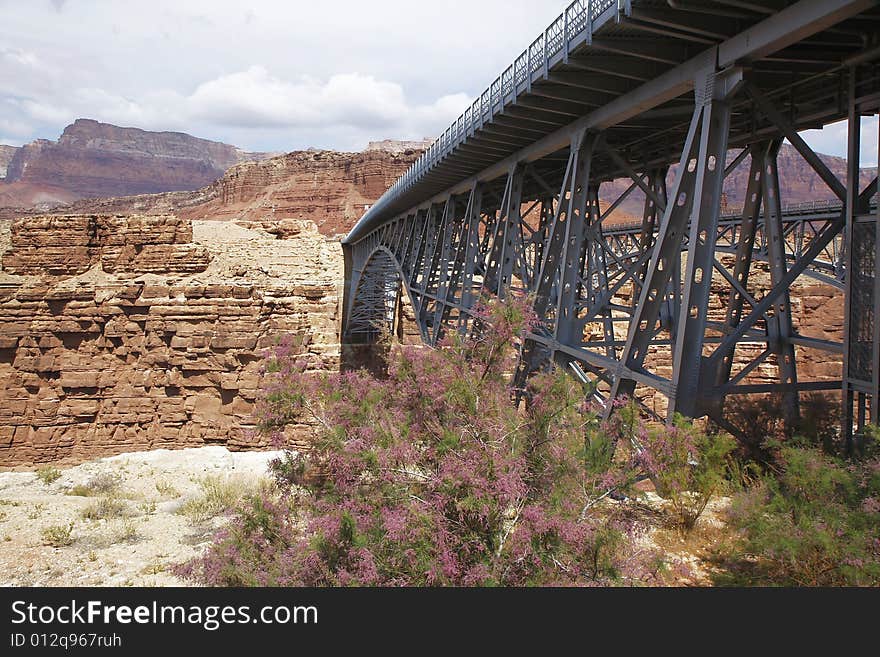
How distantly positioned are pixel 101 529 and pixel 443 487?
20.2 feet

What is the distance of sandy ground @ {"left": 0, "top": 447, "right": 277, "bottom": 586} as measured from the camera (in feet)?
21.2

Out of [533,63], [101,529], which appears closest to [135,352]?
[101,529]

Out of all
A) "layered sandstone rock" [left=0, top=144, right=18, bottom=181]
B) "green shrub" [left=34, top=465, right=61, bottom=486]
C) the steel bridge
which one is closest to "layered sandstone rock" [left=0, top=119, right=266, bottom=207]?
"layered sandstone rock" [left=0, top=144, right=18, bottom=181]

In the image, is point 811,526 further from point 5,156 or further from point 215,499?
point 5,156

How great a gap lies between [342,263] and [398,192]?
18.1 metres

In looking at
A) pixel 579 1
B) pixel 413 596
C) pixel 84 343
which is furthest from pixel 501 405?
pixel 84 343

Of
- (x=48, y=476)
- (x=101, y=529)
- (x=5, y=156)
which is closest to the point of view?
(x=101, y=529)

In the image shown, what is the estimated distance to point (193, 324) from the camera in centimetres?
2405

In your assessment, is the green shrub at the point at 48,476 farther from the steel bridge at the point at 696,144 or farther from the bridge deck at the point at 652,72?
the bridge deck at the point at 652,72

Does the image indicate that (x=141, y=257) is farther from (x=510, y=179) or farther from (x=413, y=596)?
(x=413, y=596)

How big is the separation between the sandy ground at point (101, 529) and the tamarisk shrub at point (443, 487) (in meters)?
1.56

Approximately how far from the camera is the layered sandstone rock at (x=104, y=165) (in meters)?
121

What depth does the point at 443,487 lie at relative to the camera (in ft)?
14.8

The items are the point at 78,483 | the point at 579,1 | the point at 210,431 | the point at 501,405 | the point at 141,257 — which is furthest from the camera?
the point at 141,257
